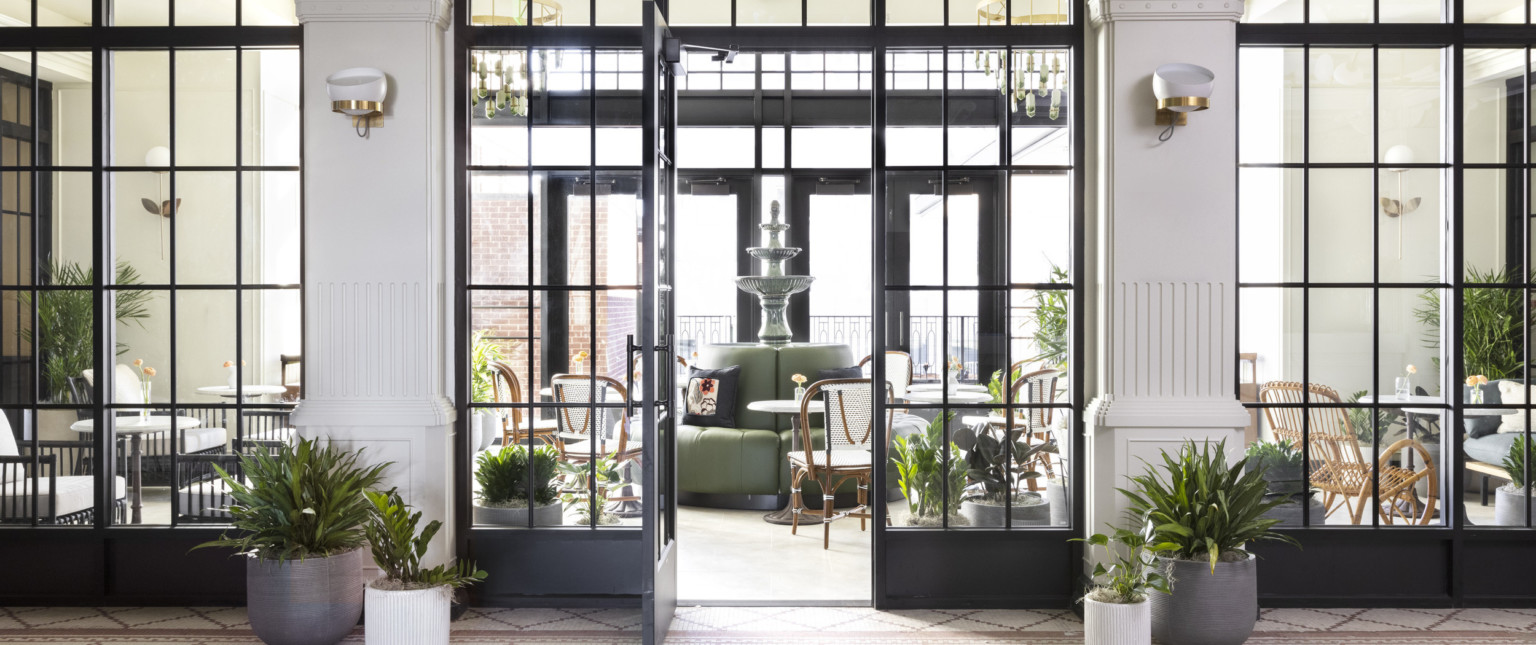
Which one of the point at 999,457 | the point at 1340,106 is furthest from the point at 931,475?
the point at 1340,106

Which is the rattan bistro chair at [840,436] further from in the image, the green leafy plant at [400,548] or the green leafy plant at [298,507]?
the green leafy plant at [298,507]

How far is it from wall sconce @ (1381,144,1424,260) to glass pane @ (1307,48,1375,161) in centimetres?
9

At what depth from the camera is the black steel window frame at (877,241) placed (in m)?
4.01

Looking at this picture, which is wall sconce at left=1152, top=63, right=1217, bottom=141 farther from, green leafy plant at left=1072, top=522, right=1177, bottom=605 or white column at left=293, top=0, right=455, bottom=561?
white column at left=293, top=0, right=455, bottom=561

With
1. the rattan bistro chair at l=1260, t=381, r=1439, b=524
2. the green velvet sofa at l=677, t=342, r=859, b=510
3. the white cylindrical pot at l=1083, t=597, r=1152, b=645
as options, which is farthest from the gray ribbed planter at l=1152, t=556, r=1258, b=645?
the green velvet sofa at l=677, t=342, r=859, b=510

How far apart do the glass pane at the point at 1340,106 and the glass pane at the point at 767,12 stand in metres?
2.04

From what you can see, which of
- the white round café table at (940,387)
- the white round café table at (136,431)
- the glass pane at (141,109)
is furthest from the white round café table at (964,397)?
the glass pane at (141,109)

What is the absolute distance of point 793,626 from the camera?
12.8ft

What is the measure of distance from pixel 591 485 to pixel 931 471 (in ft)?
4.48

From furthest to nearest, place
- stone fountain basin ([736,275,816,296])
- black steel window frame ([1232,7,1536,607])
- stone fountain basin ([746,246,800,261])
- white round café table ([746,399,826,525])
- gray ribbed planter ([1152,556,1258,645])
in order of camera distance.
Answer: stone fountain basin ([746,246,800,261])
stone fountain basin ([736,275,816,296])
white round café table ([746,399,826,525])
black steel window frame ([1232,7,1536,607])
gray ribbed planter ([1152,556,1258,645])

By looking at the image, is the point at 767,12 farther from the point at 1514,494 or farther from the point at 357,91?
the point at 1514,494

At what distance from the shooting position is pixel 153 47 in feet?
13.4

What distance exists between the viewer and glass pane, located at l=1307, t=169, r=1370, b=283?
400cm

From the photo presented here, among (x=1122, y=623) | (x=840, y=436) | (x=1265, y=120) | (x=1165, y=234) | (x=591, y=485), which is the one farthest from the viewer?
(x=840, y=436)
